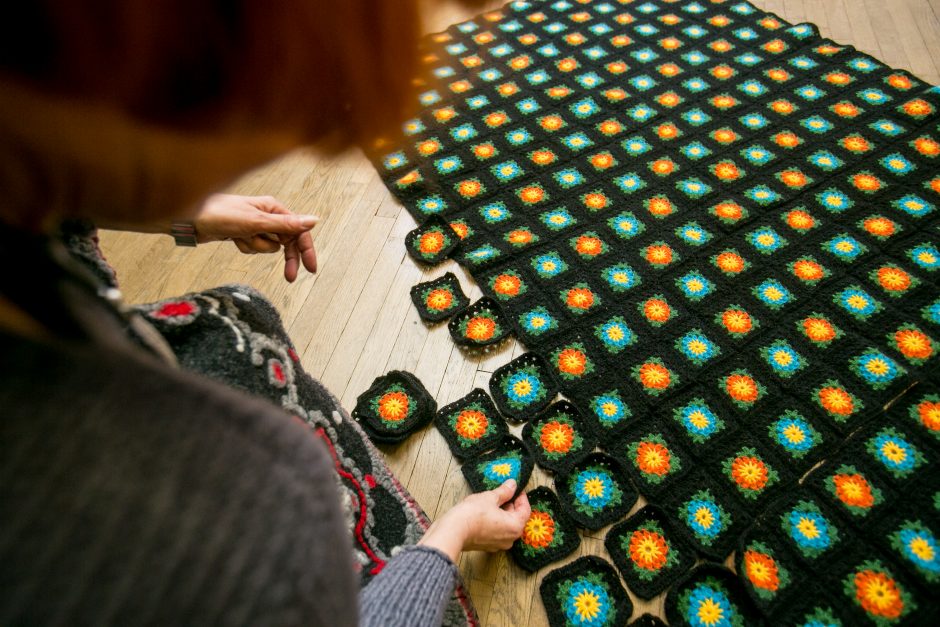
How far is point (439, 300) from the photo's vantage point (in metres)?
1.19

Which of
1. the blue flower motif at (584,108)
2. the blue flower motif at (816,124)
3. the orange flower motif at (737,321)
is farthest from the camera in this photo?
the blue flower motif at (584,108)

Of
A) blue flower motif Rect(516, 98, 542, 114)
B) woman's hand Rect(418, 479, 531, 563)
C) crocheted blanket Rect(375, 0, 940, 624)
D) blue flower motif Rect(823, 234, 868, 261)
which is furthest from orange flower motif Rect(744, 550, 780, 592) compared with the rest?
blue flower motif Rect(516, 98, 542, 114)

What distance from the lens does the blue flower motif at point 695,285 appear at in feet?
3.78

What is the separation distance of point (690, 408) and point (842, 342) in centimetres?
34

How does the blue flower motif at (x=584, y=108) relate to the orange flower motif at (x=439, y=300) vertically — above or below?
below

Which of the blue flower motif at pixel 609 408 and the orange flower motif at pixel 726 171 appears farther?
the orange flower motif at pixel 726 171

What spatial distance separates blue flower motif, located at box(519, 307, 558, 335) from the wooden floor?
0.17 feet

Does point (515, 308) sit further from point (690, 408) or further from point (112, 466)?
point (112, 466)

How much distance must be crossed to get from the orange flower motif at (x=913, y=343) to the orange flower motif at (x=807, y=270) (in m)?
0.18

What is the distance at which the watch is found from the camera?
2.62 feet

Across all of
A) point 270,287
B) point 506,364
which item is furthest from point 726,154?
point 270,287

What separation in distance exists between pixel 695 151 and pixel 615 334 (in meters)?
0.61

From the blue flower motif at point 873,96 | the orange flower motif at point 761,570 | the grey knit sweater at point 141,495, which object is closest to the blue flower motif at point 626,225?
the orange flower motif at point 761,570

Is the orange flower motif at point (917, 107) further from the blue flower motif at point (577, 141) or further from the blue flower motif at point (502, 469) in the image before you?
the blue flower motif at point (502, 469)
